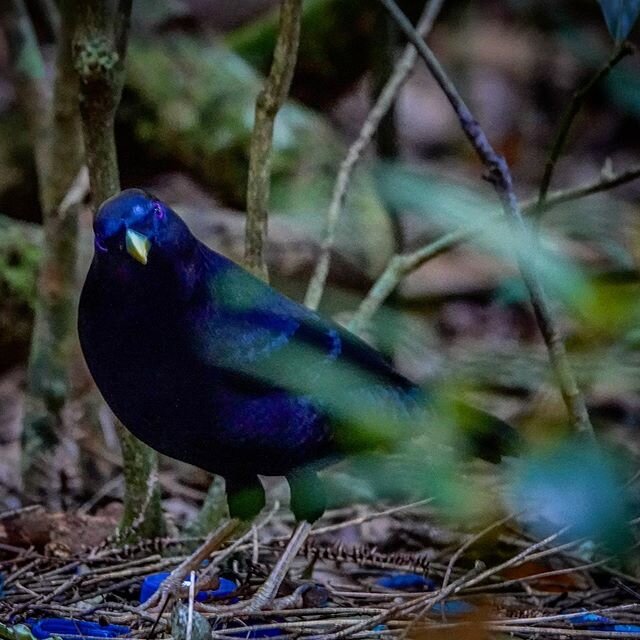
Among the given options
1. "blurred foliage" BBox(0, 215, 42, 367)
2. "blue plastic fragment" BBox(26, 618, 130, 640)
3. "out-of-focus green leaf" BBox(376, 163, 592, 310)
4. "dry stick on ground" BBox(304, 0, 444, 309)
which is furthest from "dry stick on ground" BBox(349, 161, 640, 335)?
"blurred foliage" BBox(0, 215, 42, 367)

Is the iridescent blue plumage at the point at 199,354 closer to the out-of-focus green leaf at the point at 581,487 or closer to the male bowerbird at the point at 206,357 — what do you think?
the male bowerbird at the point at 206,357

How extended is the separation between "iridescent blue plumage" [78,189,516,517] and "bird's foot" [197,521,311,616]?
26cm

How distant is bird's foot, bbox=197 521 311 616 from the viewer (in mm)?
3104

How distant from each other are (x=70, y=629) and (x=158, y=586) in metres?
0.48

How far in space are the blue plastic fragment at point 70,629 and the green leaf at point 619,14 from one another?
185 cm

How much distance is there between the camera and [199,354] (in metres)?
3.05

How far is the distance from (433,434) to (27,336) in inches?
175

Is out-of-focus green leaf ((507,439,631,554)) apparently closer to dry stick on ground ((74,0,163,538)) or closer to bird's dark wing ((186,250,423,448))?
bird's dark wing ((186,250,423,448))

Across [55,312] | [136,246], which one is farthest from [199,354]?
[55,312]

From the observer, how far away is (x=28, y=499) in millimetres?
4398

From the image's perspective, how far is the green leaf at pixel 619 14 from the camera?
2.65 meters

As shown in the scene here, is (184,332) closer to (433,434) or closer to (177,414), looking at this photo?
(177,414)

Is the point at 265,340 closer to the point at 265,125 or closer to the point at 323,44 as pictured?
the point at 265,125

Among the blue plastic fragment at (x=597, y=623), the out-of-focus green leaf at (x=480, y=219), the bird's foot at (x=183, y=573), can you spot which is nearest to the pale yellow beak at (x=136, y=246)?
the bird's foot at (x=183, y=573)
